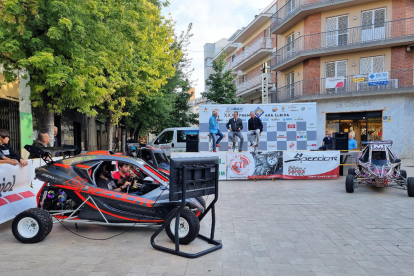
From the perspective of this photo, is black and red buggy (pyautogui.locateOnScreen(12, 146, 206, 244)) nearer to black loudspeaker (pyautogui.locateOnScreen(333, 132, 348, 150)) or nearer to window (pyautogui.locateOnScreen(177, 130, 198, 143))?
black loudspeaker (pyautogui.locateOnScreen(333, 132, 348, 150))

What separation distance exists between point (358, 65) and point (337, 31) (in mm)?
2970

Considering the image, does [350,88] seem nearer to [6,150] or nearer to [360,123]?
[360,123]

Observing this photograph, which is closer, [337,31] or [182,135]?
[182,135]

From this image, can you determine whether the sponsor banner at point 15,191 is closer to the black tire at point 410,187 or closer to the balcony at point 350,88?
the black tire at point 410,187

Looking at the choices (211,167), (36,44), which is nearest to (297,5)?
(36,44)

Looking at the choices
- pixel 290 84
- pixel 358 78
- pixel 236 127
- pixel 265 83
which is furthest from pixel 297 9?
pixel 236 127

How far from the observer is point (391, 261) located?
4137mm

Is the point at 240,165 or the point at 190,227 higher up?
the point at 240,165

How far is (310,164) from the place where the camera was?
456 inches

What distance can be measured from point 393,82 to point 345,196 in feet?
50.7

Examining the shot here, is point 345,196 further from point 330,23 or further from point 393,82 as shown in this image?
point 330,23

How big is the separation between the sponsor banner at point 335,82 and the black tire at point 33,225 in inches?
830

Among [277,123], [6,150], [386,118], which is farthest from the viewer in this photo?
[386,118]

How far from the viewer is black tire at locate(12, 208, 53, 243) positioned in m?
4.72
